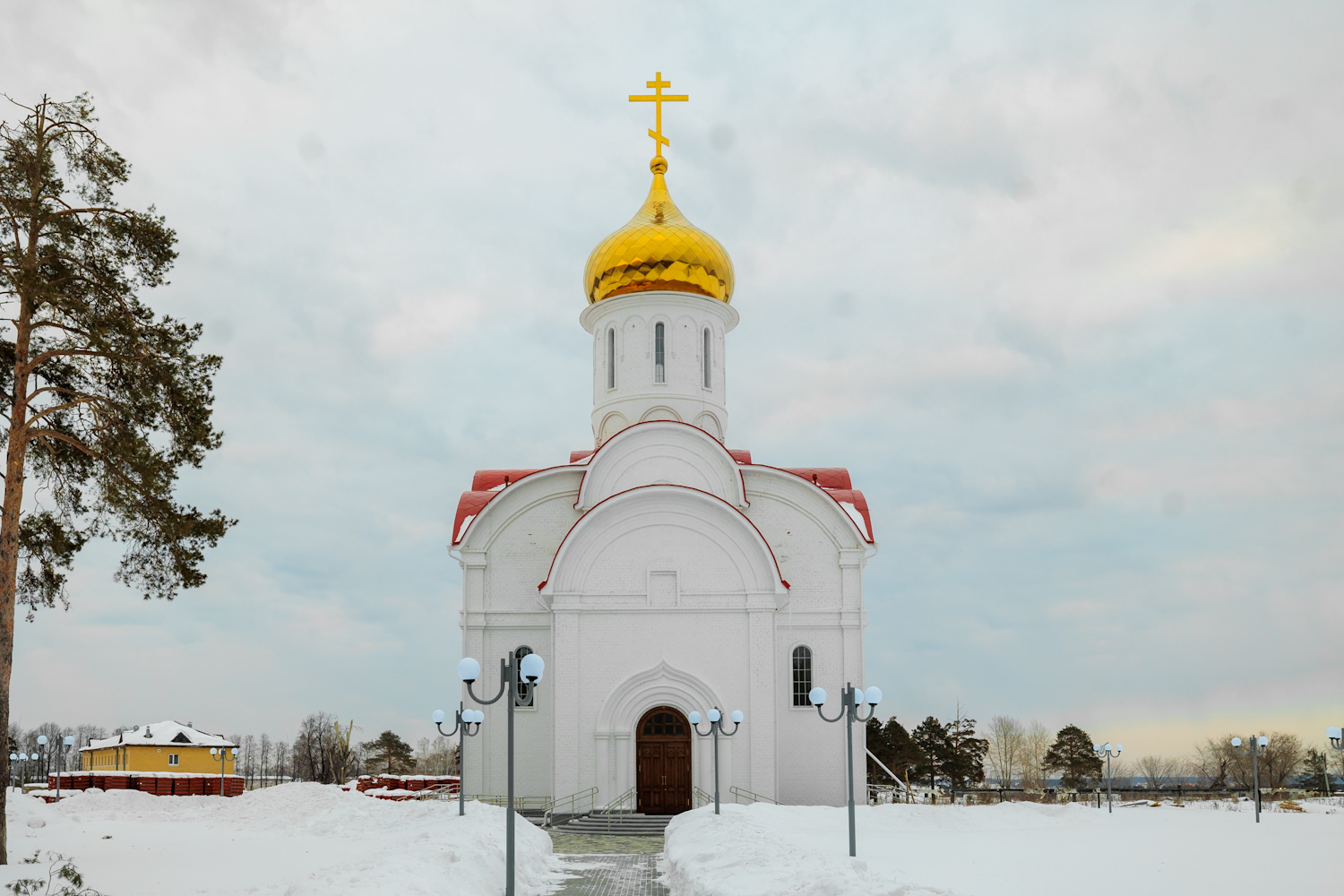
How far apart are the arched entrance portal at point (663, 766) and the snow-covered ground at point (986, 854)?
3481 millimetres

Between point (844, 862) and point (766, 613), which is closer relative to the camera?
point (844, 862)

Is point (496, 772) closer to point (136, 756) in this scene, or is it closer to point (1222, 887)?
point (1222, 887)

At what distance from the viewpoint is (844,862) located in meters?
11.1

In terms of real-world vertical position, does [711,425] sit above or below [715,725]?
above

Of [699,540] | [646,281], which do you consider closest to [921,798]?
[699,540]

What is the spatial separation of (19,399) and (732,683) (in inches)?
528

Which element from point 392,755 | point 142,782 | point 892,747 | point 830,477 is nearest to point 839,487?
point 830,477

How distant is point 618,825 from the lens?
19.1 metres

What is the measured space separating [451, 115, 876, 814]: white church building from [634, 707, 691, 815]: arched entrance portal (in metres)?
0.04

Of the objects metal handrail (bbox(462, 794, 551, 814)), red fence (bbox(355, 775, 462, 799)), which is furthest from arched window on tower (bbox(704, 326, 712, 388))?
red fence (bbox(355, 775, 462, 799))

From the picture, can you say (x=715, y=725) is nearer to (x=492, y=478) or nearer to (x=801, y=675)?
(x=801, y=675)

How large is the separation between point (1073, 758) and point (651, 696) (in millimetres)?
24186

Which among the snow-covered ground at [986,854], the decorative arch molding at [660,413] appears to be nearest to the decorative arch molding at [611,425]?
the decorative arch molding at [660,413]

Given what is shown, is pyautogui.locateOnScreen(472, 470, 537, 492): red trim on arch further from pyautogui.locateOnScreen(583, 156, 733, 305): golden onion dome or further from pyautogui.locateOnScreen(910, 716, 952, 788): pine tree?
pyautogui.locateOnScreen(910, 716, 952, 788): pine tree
